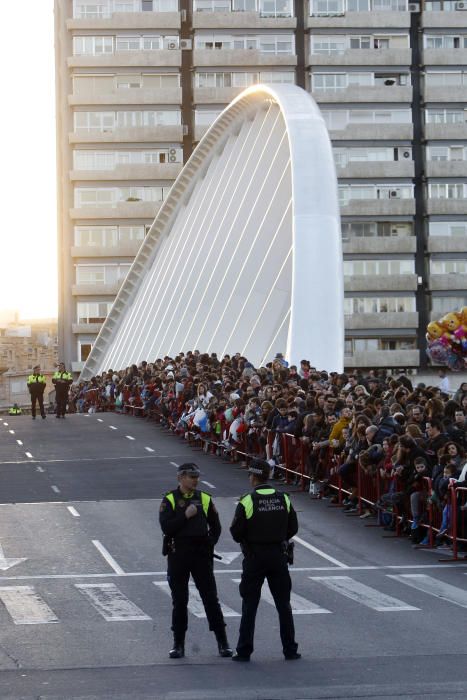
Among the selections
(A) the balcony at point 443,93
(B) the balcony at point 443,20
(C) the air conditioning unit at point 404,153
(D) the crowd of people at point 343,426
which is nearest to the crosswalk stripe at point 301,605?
(D) the crowd of people at point 343,426

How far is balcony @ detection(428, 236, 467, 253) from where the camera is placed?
96.5 meters

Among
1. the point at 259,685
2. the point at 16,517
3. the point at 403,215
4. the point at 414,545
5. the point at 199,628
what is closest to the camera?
the point at 259,685

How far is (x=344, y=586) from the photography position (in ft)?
55.0

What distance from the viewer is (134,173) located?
100125 millimetres

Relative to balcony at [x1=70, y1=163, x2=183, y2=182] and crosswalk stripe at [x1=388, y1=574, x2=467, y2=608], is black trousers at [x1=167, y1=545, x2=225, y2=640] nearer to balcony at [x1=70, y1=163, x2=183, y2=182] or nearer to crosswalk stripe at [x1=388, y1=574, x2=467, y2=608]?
crosswalk stripe at [x1=388, y1=574, x2=467, y2=608]

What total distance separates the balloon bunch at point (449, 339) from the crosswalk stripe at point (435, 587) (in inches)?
2170

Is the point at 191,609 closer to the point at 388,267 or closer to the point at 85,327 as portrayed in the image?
the point at 388,267

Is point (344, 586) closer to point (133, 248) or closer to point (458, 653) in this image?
point (458, 653)

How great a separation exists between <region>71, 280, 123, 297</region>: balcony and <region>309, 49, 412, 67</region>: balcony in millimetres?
19973

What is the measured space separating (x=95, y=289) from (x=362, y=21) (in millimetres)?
25459

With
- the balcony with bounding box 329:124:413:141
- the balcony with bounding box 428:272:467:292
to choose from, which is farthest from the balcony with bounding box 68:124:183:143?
the balcony with bounding box 428:272:467:292

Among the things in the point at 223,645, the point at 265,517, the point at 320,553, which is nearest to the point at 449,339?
the point at 320,553

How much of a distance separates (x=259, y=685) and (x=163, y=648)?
5.99ft

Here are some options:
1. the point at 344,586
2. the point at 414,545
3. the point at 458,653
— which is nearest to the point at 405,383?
the point at 414,545
